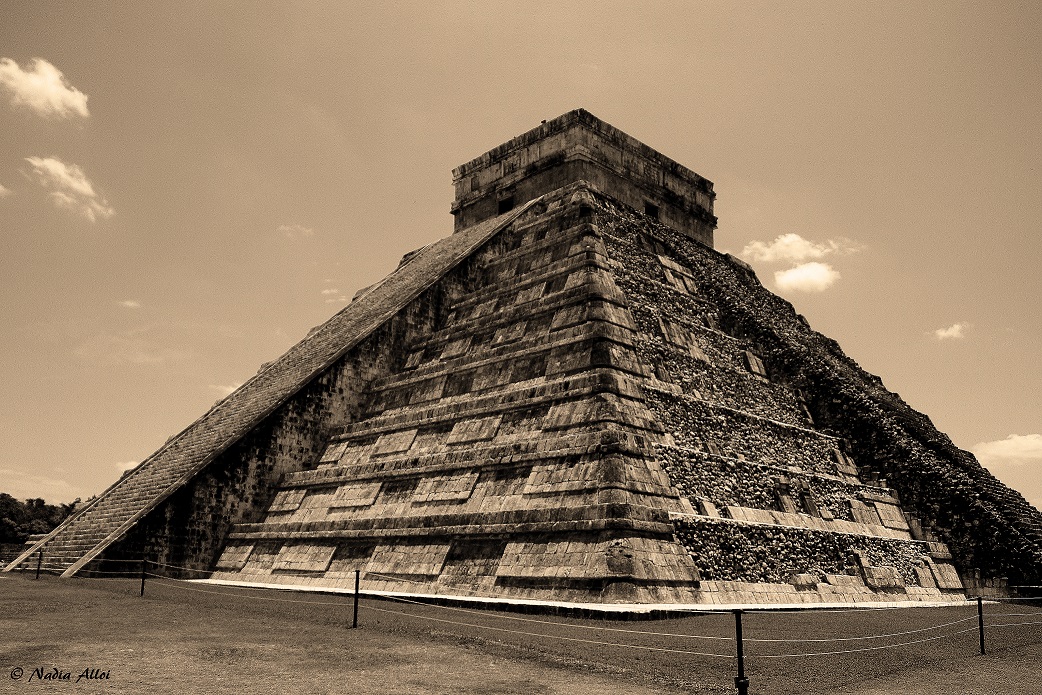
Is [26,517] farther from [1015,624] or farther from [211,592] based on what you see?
[1015,624]

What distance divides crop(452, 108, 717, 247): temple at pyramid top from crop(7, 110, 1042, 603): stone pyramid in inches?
7.0

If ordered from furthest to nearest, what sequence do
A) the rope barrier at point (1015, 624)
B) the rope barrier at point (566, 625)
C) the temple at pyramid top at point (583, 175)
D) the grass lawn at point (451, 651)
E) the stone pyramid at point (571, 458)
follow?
the temple at pyramid top at point (583, 175)
the stone pyramid at point (571, 458)
the rope barrier at point (1015, 624)
the rope barrier at point (566, 625)
the grass lawn at point (451, 651)

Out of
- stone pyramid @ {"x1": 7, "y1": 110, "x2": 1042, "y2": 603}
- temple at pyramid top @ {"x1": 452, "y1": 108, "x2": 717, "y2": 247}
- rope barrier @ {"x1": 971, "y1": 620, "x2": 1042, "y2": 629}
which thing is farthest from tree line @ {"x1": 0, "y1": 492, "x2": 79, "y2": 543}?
rope barrier @ {"x1": 971, "y1": 620, "x2": 1042, "y2": 629}

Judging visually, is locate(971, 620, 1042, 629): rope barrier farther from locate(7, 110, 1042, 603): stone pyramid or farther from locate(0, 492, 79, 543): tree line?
locate(0, 492, 79, 543): tree line

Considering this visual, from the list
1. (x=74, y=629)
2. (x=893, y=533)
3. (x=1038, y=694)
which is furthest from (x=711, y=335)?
(x=74, y=629)

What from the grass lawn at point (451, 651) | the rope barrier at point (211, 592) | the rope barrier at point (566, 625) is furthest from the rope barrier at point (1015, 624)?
the rope barrier at point (211, 592)

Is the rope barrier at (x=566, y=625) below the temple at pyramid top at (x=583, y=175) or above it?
below

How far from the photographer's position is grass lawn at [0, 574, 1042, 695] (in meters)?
6.25

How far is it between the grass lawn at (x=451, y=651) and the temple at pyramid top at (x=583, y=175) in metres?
A: 15.1

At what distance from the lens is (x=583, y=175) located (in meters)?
22.8

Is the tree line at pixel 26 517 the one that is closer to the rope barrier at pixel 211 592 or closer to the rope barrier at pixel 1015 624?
the rope barrier at pixel 211 592

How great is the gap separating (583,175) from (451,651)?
56.4 feet

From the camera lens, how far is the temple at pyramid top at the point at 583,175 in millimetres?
23094

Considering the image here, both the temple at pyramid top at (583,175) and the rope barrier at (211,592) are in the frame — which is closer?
the rope barrier at (211,592)
